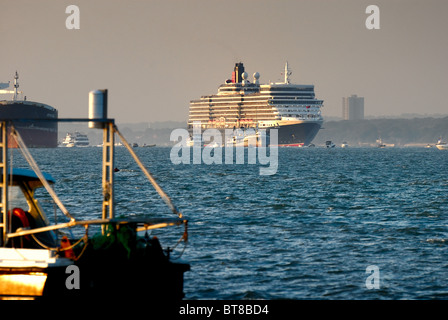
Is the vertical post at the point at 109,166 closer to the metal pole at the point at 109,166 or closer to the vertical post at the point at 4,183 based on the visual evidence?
the metal pole at the point at 109,166

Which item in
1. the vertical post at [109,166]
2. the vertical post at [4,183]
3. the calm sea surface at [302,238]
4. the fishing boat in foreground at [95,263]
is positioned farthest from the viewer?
the calm sea surface at [302,238]

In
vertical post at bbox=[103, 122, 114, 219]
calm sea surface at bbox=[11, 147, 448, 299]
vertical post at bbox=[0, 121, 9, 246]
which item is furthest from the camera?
calm sea surface at bbox=[11, 147, 448, 299]

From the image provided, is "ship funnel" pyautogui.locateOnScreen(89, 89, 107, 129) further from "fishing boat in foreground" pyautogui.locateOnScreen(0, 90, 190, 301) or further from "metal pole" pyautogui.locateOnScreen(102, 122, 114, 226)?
"metal pole" pyautogui.locateOnScreen(102, 122, 114, 226)

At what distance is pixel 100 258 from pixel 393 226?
21.6 metres

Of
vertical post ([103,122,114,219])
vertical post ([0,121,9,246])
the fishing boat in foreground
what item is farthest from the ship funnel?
vertical post ([0,121,9,246])

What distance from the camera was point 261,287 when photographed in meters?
21.8

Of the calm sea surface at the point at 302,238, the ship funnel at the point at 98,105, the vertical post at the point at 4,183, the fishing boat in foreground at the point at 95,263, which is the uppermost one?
the ship funnel at the point at 98,105

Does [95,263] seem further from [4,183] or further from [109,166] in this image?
[4,183]

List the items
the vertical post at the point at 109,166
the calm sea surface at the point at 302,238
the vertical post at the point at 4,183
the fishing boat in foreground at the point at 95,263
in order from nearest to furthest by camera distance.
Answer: the fishing boat in foreground at the point at 95,263 → the vertical post at the point at 4,183 → the vertical post at the point at 109,166 → the calm sea surface at the point at 302,238

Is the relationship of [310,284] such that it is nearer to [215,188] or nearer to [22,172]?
[22,172]

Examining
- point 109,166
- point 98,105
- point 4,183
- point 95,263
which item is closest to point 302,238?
point 109,166

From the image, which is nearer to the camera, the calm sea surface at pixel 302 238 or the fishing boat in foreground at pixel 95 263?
the fishing boat in foreground at pixel 95 263

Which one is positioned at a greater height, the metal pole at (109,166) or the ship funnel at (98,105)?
the ship funnel at (98,105)


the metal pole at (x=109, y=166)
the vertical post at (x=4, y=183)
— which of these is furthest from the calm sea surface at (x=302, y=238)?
the metal pole at (x=109, y=166)
